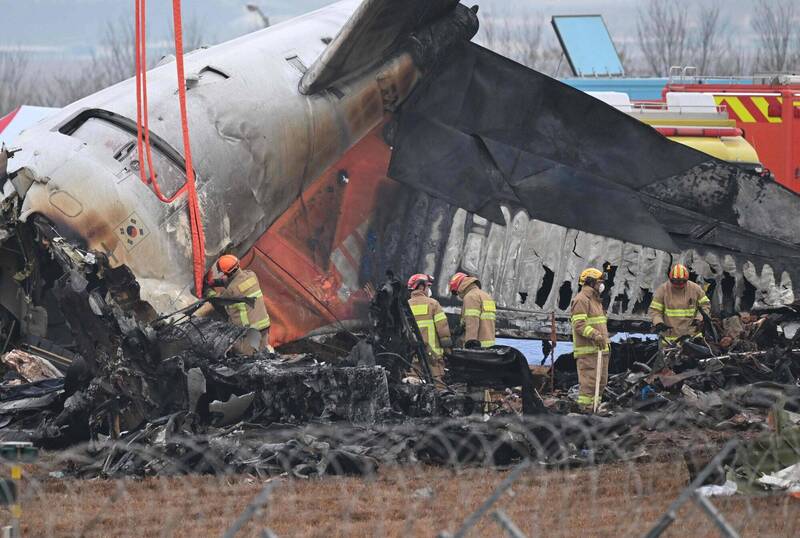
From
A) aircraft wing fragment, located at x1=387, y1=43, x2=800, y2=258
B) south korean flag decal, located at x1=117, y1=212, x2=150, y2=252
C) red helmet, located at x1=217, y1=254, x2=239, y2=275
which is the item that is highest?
aircraft wing fragment, located at x1=387, y1=43, x2=800, y2=258

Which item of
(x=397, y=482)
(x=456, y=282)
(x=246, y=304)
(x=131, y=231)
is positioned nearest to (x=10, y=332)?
(x=131, y=231)

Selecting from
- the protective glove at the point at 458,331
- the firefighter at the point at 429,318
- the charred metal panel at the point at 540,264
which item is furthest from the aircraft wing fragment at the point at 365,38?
the protective glove at the point at 458,331

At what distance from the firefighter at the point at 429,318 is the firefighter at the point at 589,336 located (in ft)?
4.93

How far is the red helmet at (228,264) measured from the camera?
46.5ft

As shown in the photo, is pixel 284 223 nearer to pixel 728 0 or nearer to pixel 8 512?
pixel 8 512

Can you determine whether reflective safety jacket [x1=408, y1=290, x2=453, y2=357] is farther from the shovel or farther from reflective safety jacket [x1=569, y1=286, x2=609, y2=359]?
the shovel

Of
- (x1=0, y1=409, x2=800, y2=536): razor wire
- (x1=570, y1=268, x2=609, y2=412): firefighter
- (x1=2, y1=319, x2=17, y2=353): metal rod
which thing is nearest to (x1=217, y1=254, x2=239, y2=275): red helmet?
(x1=2, y1=319, x2=17, y2=353): metal rod

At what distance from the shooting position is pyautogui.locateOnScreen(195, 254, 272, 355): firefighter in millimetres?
14062

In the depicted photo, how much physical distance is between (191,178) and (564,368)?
18.4ft

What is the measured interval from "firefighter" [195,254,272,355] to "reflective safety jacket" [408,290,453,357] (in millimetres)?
1714

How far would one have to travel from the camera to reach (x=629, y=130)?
16938 millimetres

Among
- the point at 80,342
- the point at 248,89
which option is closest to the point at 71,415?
the point at 80,342

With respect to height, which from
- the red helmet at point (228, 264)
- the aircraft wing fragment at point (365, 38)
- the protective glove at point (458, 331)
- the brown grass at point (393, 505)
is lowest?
the brown grass at point (393, 505)

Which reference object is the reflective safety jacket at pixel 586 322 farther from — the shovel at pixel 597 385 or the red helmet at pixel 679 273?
the red helmet at pixel 679 273
